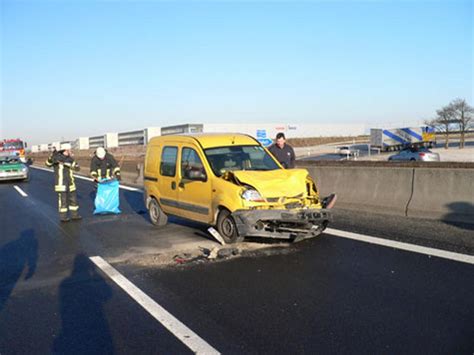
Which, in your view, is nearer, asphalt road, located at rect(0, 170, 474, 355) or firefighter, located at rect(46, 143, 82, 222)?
asphalt road, located at rect(0, 170, 474, 355)

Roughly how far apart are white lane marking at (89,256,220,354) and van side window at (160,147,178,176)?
2.89 m

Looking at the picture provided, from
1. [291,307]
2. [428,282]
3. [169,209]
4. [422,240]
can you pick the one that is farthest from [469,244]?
[169,209]

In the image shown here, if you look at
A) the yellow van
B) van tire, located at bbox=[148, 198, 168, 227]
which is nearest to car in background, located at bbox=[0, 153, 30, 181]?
A: van tire, located at bbox=[148, 198, 168, 227]

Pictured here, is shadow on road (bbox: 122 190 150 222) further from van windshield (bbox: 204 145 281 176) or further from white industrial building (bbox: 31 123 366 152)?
white industrial building (bbox: 31 123 366 152)

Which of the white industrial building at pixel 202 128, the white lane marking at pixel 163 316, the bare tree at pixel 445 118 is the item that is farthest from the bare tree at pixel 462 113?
the white lane marking at pixel 163 316

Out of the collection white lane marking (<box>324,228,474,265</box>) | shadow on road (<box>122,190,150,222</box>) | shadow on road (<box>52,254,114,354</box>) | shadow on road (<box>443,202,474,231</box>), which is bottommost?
shadow on road (<box>52,254,114,354</box>)

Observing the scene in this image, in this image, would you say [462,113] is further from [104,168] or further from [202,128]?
[104,168]

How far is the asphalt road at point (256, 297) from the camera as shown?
3920 mm

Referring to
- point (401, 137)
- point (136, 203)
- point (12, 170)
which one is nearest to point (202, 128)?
point (401, 137)

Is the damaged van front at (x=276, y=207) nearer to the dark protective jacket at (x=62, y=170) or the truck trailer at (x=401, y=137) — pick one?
the dark protective jacket at (x=62, y=170)

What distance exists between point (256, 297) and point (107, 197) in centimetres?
746

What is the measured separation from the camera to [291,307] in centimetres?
467

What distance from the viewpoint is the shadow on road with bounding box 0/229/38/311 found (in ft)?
19.1

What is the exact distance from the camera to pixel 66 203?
1078 centimetres
